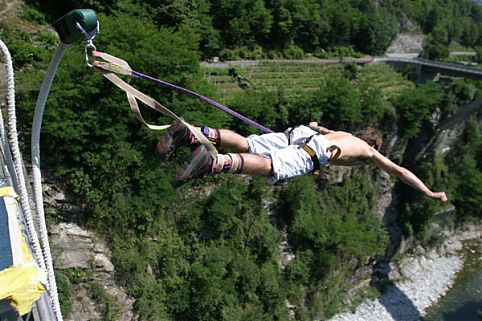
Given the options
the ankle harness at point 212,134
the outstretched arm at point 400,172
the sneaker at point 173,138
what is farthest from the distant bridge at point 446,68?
the sneaker at point 173,138

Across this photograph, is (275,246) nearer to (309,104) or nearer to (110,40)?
(309,104)

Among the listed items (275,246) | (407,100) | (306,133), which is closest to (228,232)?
(275,246)

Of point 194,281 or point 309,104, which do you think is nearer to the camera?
point 194,281

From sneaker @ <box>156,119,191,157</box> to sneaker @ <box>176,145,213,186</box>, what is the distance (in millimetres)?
314

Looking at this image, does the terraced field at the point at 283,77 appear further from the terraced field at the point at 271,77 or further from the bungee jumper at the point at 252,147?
the bungee jumper at the point at 252,147

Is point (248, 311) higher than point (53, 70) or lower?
lower

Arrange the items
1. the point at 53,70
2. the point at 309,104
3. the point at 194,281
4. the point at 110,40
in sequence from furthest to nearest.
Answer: the point at 309,104 < the point at 194,281 < the point at 110,40 < the point at 53,70

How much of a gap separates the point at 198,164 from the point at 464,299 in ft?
58.9

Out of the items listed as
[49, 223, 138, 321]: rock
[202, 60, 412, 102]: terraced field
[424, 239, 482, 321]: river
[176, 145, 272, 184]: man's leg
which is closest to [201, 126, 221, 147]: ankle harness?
[176, 145, 272, 184]: man's leg

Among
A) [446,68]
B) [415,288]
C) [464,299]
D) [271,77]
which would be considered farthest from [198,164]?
[446,68]

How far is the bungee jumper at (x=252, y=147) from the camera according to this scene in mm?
3428

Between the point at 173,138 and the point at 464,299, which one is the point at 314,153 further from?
the point at 464,299

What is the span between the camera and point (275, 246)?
13562 millimetres

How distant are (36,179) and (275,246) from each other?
11.6 meters
